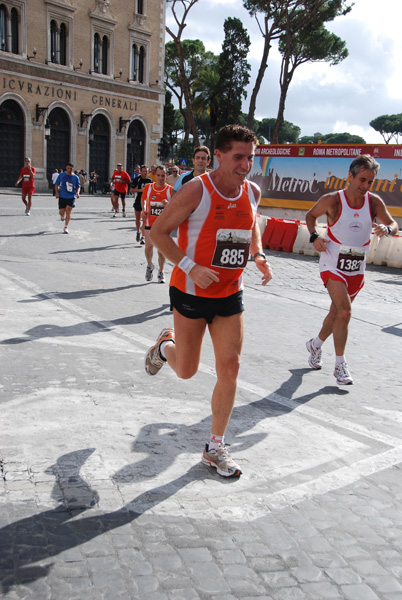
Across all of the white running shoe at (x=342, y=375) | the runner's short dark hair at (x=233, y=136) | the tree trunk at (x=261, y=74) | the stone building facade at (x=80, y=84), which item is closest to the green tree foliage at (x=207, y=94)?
the stone building facade at (x=80, y=84)

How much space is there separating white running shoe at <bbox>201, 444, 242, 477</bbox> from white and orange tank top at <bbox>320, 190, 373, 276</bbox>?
255 cm

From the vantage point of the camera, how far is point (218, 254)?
3609 millimetres

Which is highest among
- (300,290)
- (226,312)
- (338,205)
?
(338,205)

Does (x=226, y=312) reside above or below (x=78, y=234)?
above

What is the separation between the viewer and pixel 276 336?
7.15 meters

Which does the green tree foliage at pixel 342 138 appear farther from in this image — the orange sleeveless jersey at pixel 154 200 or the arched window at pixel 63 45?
the orange sleeveless jersey at pixel 154 200

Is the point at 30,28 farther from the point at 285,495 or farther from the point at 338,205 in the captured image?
the point at 285,495

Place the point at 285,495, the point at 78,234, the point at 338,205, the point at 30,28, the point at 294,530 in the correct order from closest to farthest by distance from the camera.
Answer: the point at 294,530, the point at 285,495, the point at 338,205, the point at 78,234, the point at 30,28

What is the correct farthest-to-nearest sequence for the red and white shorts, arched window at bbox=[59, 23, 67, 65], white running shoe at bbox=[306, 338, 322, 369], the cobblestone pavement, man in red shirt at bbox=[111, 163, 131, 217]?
arched window at bbox=[59, 23, 67, 65] < man in red shirt at bbox=[111, 163, 131, 217] < white running shoe at bbox=[306, 338, 322, 369] < the red and white shorts < the cobblestone pavement

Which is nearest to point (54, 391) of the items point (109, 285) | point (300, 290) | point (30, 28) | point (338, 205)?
point (338, 205)

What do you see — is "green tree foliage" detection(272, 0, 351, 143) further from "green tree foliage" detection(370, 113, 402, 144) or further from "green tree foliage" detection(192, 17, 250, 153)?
"green tree foliage" detection(370, 113, 402, 144)

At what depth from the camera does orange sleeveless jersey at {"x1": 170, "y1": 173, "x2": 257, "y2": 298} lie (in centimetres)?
357

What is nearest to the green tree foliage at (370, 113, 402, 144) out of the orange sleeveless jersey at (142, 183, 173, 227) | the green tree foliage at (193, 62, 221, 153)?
the green tree foliage at (193, 62, 221, 153)

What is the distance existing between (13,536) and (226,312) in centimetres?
162
